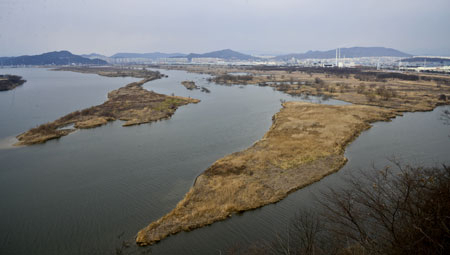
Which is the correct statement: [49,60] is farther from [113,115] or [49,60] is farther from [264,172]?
[264,172]

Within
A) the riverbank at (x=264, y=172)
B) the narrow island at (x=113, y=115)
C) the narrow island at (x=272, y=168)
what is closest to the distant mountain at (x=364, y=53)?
the narrow island at (x=113, y=115)

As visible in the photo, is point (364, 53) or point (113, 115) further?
point (364, 53)

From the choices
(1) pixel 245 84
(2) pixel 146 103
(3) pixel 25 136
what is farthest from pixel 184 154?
(1) pixel 245 84

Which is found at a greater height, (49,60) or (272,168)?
(49,60)

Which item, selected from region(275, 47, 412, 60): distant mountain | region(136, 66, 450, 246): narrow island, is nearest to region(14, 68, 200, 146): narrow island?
region(136, 66, 450, 246): narrow island

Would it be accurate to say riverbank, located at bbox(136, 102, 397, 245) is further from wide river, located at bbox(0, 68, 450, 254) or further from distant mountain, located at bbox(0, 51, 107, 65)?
distant mountain, located at bbox(0, 51, 107, 65)

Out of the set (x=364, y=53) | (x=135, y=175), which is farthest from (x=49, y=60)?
(x=364, y=53)
